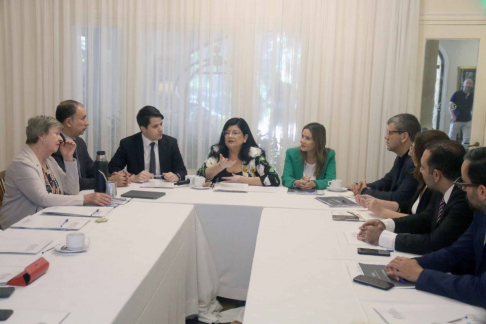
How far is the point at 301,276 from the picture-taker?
1.58 m

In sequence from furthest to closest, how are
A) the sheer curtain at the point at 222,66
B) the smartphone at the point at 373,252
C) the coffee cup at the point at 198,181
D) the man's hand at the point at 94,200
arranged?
the sheer curtain at the point at 222,66 → the coffee cup at the point at 198,181 → the man's hand at the point at 94,200 → the smartphone at the point at 373,252

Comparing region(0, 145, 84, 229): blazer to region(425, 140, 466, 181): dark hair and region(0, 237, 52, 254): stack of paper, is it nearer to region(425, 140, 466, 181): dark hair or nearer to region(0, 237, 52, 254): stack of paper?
region(0, 237, 52, 254): stack of paper

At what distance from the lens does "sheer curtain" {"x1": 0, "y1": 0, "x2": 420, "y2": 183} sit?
14.0 feet

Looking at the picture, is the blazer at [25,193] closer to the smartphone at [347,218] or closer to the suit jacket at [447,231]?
the smartphone at [347,218]

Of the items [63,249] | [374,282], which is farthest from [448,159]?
[63,249]

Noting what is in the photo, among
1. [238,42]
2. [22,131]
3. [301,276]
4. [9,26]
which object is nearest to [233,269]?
[301,276]

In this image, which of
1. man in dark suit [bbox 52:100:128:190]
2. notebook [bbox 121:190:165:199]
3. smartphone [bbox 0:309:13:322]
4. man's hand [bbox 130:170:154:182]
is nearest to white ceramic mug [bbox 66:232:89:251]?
smartphone [bbox 0:309:13:322]

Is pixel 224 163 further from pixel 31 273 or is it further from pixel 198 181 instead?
pixel 31 273

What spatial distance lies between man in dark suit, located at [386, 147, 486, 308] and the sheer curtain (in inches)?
106

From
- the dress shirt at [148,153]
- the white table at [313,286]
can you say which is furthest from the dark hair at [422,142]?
the dress shirt at [148,153]

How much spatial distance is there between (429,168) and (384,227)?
1.12 ft

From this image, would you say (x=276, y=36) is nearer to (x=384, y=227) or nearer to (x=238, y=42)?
(x=238, y=42)

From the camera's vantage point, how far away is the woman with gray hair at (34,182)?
95.8 inches

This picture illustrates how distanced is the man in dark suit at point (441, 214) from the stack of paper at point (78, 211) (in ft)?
4.33
